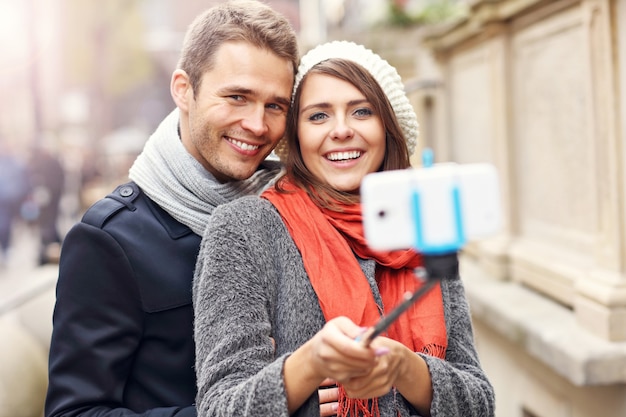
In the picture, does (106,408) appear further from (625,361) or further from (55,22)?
(55,22)

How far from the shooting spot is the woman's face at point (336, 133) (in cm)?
213

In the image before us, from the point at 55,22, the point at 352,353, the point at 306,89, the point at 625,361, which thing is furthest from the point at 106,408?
the point at 55,22

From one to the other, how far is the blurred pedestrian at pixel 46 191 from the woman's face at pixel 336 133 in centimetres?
995

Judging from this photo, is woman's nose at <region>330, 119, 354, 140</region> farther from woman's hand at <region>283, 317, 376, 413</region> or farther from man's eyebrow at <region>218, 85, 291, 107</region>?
woman's hand at <region>283, 317, 376, 413</region>

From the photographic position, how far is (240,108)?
2.24 metres

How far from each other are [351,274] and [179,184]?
651mm

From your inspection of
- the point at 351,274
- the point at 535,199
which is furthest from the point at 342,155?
the point at 535,199

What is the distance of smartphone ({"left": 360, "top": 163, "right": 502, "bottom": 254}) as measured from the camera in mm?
1173

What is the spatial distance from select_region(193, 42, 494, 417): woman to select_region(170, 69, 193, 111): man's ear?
359 millimetres

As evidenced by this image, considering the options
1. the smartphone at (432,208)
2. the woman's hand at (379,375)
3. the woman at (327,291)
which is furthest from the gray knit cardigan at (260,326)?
the smartphone at (432,208)

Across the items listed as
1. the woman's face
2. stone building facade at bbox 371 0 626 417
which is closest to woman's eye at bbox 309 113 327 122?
the woman's face

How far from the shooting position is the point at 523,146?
510cm

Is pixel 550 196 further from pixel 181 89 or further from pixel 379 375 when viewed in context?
pixel 379 375

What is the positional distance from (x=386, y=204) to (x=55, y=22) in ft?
87.2
